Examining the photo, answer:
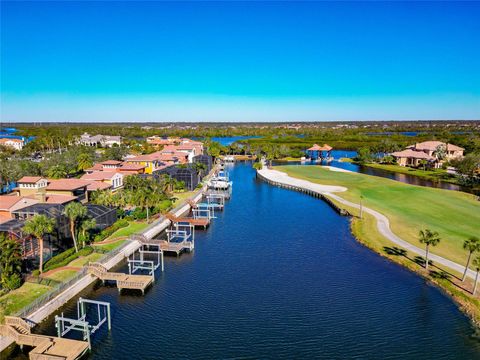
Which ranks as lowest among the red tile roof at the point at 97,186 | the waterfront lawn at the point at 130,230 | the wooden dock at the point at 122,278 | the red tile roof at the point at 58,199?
the wooden dock at the point at 122,278

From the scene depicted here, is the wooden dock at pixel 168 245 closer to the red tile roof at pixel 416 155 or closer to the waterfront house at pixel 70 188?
the waterfront house at pixel 70 188

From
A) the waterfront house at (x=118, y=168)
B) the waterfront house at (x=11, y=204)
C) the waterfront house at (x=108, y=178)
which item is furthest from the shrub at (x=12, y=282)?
the waterfront house at (x=118, y=168)

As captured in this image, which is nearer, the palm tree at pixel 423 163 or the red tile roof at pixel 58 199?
the red tile roof at pixel 58 199

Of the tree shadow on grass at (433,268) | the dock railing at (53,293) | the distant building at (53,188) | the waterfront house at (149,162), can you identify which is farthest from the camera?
the waterfront house at (149,162)

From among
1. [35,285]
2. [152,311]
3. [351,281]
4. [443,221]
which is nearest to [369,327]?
[351,281]

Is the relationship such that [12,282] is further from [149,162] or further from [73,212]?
[149,162]
